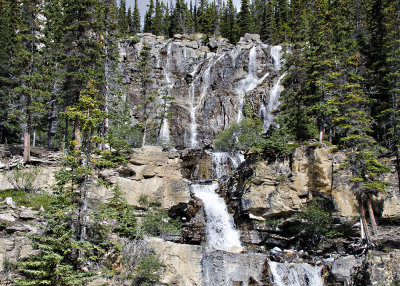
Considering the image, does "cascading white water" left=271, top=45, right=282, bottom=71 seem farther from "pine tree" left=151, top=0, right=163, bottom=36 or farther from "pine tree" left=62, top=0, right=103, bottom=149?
"pine tree" left=151, top=0, right=163, bottom=36

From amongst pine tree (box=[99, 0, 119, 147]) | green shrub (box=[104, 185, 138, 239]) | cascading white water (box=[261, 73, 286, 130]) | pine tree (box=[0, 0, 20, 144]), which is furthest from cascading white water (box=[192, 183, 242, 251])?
pine tree (box=[0, 0, 20, 144])

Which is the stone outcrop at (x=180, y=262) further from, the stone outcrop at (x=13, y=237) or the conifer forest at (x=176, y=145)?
the stone outcrop at (x=13, y=237)

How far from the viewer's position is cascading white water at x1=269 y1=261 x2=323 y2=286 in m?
16.5

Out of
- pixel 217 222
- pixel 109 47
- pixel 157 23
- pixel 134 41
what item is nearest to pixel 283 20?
pixel 157 23

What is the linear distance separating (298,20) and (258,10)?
4450cm

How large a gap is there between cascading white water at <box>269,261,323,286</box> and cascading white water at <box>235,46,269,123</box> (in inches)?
1216

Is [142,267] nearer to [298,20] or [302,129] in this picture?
[302,129]

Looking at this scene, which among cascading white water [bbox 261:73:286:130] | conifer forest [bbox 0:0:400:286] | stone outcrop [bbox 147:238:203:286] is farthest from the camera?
cascading white water [bbox 261:73:286:130]

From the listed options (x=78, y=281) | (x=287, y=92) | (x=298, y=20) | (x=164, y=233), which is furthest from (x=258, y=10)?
(x=78, y=281)

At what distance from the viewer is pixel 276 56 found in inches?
2035

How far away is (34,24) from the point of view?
24.9 metres

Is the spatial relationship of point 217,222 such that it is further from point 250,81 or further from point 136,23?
point 136,23

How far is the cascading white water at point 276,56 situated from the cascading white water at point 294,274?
3961 cm

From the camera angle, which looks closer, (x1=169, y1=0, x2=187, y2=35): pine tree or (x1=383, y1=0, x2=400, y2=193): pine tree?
(x1=383, y1=0, x2=400, y2=193): pine tree
